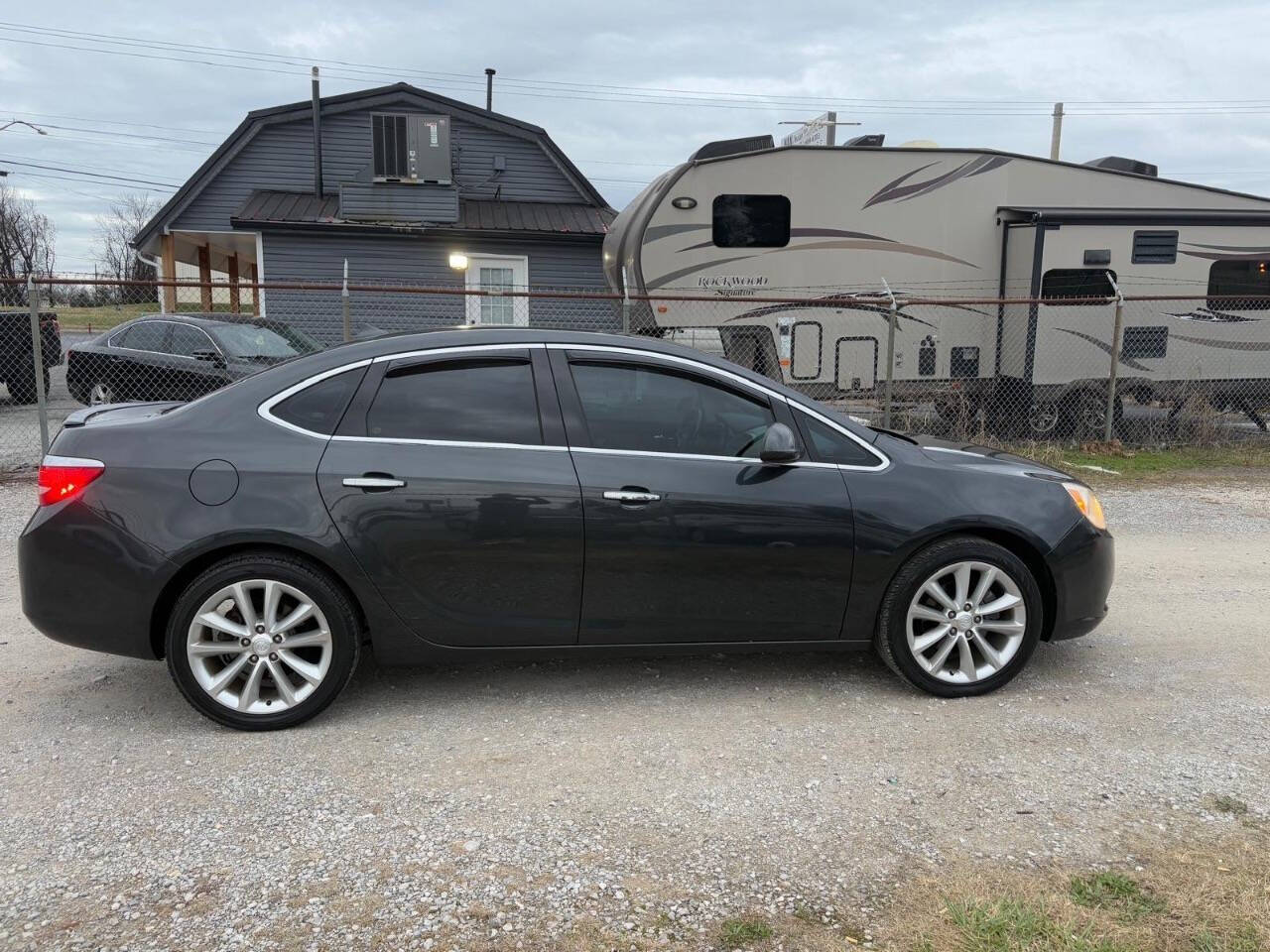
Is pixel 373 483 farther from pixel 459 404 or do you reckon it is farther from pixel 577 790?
pixel 577 790

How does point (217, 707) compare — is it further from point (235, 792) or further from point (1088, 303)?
point (1088, 303)

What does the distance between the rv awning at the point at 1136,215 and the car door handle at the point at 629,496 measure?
898 centimetres

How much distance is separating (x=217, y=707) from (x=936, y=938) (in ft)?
8.89

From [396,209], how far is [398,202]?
0.50 ft

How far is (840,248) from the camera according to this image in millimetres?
11008

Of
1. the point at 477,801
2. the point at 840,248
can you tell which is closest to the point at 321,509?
the point at 477,801

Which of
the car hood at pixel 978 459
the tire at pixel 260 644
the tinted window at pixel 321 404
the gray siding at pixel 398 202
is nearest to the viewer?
the tire at pixel 260 644

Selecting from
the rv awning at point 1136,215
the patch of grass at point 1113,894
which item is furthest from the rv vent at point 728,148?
the patch of grass at point 1113,894

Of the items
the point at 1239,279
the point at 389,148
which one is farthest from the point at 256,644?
the point at 389,148

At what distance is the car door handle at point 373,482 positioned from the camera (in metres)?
3.70

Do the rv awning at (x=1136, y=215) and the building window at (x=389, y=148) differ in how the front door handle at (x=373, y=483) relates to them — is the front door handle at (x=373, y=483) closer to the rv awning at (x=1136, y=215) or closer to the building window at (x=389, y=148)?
the rv awning at (x=1136, y=215)

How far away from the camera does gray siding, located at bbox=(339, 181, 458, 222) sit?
61.2ft

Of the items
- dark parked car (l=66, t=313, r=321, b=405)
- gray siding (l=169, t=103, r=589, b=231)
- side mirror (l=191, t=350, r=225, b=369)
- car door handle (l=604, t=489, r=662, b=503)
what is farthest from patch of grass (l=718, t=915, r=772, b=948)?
gray siding (l=169, t=103, r=589, b=231)

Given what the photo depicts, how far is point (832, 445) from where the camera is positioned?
407cm
